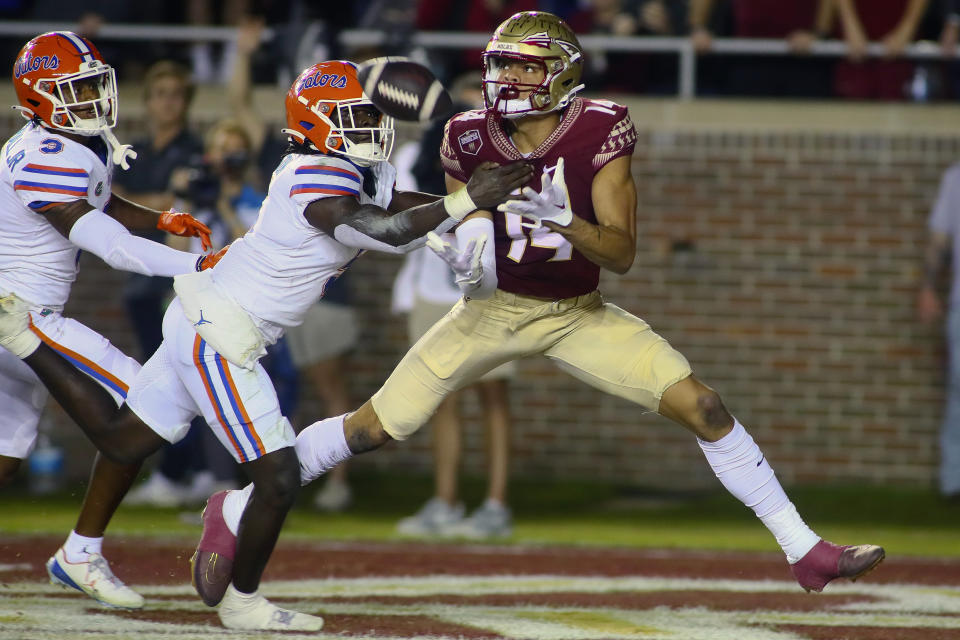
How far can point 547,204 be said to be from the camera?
12.9 ft

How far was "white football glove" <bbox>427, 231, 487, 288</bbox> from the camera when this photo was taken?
4.06m

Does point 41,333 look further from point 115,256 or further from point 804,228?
point 804,228

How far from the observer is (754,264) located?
26.9ft

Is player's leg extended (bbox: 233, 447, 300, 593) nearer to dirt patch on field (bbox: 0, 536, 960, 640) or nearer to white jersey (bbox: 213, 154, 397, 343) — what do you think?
dirt patch on field (bbox: 0, 536, 960, 640)

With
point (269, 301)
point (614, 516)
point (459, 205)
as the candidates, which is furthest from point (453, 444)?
point (459, 205)

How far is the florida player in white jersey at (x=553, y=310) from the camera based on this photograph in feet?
14.3

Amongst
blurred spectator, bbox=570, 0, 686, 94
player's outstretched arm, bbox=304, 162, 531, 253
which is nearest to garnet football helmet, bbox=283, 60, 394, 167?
player's outstretched arm, bbox=304, 162, 531, 253

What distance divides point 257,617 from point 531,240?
1.46 meters

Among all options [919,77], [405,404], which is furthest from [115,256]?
[919,77]

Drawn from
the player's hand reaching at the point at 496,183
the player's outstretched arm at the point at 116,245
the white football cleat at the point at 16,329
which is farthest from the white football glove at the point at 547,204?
the white football cleat at the point at 16,329

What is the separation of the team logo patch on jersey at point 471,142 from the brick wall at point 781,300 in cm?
368

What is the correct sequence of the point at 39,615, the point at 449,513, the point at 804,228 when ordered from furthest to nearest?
the point at 804,228 < the point at 449,513 < the point at 39,615

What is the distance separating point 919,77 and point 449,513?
3.90 metres

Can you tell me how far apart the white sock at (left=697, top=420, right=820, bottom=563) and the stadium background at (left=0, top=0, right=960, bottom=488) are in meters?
3.77
